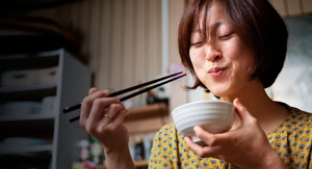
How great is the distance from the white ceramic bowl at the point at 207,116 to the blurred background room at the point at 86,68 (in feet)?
1.79

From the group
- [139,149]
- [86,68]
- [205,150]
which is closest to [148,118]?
[139,149]

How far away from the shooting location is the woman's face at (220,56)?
57 centimetres

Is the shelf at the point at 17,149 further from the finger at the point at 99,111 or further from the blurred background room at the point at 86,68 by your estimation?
the finger at the point at 99,111

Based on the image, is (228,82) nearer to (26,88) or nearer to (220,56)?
(220,56)

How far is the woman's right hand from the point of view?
A: 0.54m

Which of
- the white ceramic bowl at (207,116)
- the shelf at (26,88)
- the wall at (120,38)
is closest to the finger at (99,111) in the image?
the white ceramic bowl at (207,116)

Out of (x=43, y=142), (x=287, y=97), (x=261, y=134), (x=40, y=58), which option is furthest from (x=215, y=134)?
(x=40, y=58)

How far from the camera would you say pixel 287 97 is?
137 centimetres

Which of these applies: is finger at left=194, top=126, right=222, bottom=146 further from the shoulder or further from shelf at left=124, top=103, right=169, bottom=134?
shelf at left=124, top=103, right=169, bottom=134

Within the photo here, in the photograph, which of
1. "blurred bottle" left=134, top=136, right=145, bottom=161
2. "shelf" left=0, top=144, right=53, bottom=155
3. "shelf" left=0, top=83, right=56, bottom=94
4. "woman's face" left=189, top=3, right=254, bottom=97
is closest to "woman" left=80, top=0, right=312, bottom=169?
"woman's face" left=189, top=3, right=254, bottom=97

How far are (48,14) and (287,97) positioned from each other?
4.49 feet

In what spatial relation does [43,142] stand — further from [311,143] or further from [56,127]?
[311,143]

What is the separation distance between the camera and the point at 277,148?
0.58 metres

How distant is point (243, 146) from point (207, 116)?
7 cm
